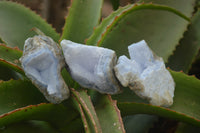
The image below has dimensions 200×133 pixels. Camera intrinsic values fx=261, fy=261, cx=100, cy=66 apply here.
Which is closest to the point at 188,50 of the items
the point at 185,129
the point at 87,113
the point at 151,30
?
the point at 151,30

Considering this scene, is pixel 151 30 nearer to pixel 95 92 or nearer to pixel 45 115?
pixel 95 92

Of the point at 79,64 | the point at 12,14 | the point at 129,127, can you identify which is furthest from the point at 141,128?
the point at 12,14

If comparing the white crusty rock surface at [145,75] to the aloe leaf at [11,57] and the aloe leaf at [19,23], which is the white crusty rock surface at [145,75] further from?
the aloe leaf at [19,23]

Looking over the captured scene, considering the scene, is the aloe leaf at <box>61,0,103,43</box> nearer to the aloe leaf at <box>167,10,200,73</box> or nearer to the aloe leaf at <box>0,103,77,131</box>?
the aloe leaf at <box>0,103,77,131</box>

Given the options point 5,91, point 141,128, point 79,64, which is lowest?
point 141,128

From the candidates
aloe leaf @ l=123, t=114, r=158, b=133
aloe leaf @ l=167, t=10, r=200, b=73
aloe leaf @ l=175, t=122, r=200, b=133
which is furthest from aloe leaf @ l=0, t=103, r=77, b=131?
aloe leaf @ l=167, t=10, r=200, b=73

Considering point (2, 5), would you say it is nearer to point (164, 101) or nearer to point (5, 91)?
point (5, 91)

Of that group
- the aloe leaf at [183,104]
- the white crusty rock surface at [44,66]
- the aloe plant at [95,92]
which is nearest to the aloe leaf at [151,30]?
the aloe plant at [95,92]
